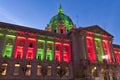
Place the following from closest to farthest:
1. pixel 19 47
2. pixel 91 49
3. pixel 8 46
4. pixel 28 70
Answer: pixel 28 70
pixel 8 46
pixel 19 47
pixel 91 49

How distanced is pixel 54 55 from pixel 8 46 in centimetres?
1406

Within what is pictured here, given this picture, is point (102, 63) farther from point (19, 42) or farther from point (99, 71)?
point (19, 42)

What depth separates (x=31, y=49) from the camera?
39.5 m

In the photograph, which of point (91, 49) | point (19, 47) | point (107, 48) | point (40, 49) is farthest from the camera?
point (107, 48)

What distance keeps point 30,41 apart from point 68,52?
1346 cm

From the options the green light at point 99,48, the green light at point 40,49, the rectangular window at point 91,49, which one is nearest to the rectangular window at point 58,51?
the green light at point 40,49

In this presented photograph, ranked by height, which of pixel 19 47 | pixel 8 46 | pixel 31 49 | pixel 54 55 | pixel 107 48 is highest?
pixel 107 48

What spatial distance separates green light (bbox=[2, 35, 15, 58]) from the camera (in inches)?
1412

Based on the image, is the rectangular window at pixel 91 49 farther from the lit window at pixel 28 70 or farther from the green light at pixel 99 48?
the lit window at pixel 28 70

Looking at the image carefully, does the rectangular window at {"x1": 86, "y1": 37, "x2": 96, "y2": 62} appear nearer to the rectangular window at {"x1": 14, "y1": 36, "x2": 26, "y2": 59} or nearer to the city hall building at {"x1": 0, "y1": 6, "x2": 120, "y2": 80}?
the city hall building at {"x1": 0, "y1": 6, "x2": 120, "y2": 80}

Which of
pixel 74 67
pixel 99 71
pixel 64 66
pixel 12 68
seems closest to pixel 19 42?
pixel 12 68

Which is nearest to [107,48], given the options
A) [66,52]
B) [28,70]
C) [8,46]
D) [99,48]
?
[99,48]

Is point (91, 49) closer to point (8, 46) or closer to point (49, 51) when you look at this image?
point (49, 51)

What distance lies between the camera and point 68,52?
4456 cm
